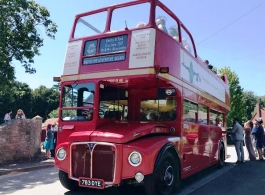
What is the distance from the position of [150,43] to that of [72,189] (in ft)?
11.8

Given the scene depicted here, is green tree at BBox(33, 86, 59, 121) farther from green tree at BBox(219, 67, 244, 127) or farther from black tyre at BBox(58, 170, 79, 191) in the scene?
black tyre at BBox(58, 170, 79, 191)

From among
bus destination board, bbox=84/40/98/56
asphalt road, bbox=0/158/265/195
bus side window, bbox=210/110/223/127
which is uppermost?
bus destination board, bbox=84/40/98/56

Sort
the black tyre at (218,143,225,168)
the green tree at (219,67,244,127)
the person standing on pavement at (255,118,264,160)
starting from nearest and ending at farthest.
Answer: the black tyre at (218,143,225,168)
the person standing on pavement at (255,118,264,160)
the green tree at (219,67,244,127)

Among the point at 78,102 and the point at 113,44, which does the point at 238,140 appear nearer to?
the point at 113,44

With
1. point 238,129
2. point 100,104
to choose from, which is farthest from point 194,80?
point 238,129

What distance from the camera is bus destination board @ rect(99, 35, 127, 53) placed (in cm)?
639

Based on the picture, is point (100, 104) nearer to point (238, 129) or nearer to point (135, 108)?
point (135, 108)

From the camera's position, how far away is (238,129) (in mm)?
12156

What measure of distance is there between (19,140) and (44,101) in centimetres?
4778

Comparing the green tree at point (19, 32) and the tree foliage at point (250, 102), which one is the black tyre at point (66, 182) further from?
the tree foliage at point (250, 102)

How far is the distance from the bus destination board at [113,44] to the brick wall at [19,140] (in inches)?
305

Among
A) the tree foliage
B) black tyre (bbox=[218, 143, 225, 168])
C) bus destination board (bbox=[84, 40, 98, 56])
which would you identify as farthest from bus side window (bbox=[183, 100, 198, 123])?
the tree foliage

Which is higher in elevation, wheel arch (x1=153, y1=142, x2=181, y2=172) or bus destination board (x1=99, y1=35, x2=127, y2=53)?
bus destination board (x1=99, y1=35, x2=127, y2=53)

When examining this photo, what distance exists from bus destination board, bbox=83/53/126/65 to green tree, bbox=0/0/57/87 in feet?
26.9
